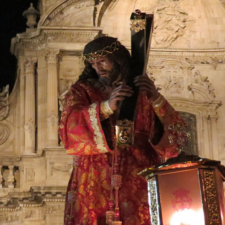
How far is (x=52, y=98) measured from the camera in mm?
12219

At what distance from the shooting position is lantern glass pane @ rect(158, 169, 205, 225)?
3.16m

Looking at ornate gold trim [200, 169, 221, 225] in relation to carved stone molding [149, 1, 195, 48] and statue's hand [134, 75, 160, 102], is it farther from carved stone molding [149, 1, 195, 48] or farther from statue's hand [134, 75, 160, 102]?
carved stone molding [149, 1, 195, 48]

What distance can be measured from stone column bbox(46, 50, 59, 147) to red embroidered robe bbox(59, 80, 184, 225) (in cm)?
815

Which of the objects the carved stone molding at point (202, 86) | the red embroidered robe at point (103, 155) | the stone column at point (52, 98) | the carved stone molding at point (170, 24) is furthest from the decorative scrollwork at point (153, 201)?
the carved stone molding at point (170, 24)

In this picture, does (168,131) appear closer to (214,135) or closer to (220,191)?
(220,191)

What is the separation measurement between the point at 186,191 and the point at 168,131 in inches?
21.6

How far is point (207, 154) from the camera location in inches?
490

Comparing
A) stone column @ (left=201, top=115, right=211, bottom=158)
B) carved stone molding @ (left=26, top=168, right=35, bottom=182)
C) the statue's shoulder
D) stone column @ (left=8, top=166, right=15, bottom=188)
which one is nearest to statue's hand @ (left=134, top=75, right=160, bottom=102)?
the statue's shoulder

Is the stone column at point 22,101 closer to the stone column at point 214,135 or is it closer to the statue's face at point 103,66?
the stone column at point 214,135

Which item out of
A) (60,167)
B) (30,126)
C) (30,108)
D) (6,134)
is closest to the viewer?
(60,167)

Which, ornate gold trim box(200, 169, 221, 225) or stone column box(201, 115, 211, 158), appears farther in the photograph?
stone column box(201, 115, 211, 158)

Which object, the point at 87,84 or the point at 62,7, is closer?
the point at 87,84

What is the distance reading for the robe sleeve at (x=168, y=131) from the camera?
3.58 m

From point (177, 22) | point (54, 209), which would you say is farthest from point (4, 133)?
point (177, 22)
